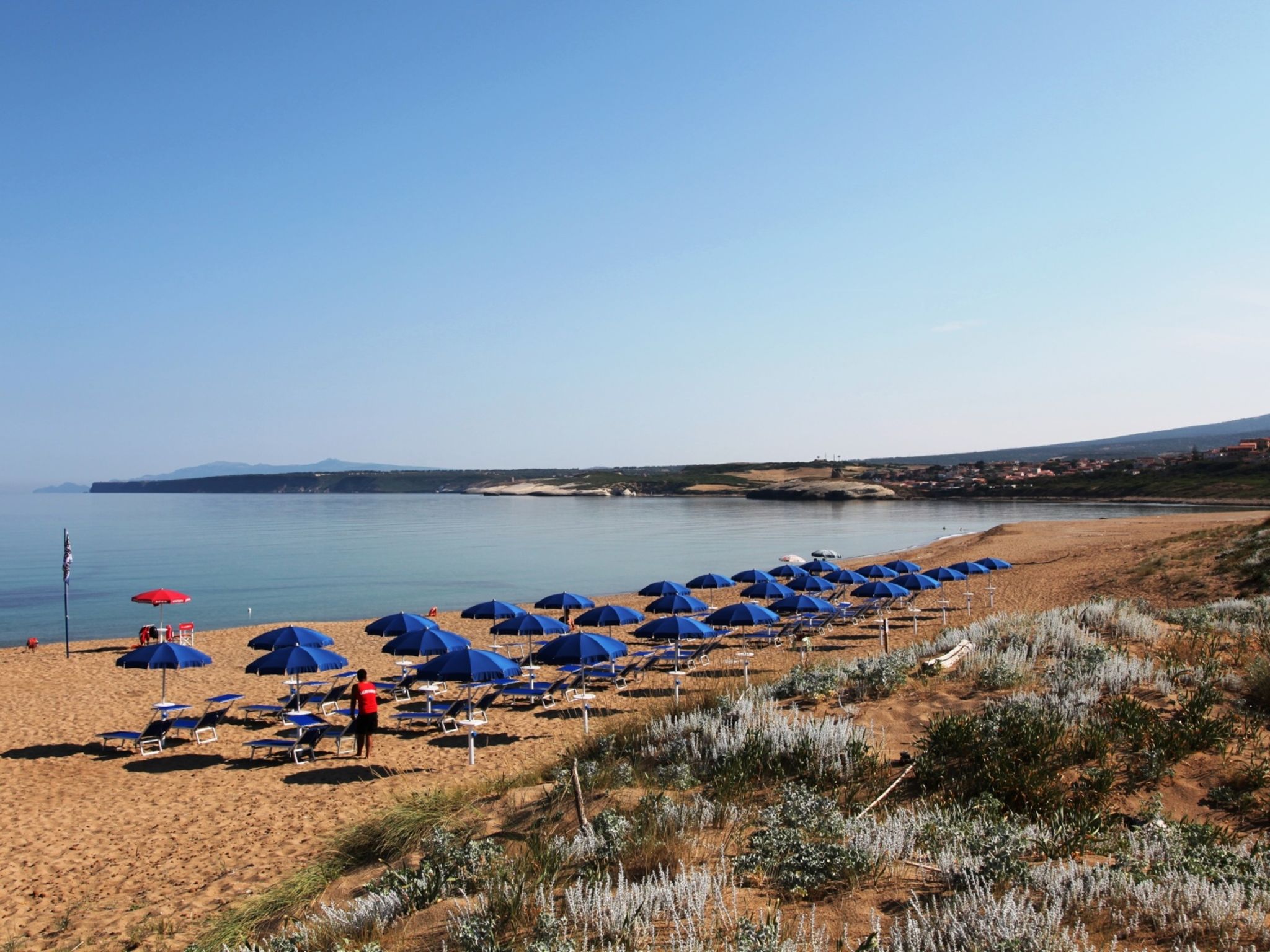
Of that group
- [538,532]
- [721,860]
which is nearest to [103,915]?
[721,860]

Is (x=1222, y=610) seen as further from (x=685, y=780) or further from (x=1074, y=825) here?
(x=685, y=780)

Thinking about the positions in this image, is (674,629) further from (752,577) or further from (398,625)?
(752,577)

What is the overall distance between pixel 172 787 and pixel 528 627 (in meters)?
6.62

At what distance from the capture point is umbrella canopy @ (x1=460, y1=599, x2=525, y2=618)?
1750 cm

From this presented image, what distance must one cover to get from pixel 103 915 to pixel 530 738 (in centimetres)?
702

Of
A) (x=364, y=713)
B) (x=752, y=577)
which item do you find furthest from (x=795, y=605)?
(x=364, y=713)

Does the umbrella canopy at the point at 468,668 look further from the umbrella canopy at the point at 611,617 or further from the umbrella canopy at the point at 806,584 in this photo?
the umbrella canopy at the point at 806,584

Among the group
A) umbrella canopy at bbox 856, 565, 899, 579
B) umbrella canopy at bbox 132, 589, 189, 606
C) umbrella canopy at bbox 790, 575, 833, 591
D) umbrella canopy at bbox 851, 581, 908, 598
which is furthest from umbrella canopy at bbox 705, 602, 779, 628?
umbrella canopy at bbox 132, 589, 189, 606

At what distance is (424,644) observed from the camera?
46.3 feet

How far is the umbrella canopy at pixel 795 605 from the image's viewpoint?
20406mm

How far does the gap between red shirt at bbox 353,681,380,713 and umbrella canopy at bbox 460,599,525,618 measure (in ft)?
16.5

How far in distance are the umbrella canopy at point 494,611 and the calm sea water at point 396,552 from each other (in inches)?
615

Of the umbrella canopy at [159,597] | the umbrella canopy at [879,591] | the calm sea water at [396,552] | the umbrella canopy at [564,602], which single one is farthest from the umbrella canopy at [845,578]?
the umbrella canopy at [159,597]

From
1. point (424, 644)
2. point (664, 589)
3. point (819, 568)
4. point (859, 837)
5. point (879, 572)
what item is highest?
point (859, 837)
